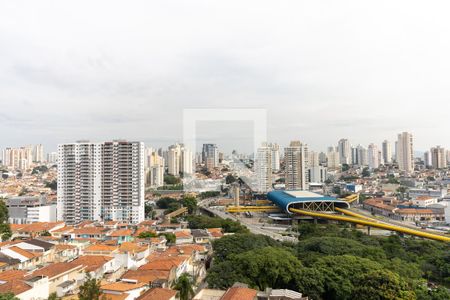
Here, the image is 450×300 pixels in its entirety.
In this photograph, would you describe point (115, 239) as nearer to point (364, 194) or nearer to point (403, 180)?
point (364, 194)

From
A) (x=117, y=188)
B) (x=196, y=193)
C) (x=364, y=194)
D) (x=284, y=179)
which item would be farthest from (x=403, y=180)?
(x=117, y=188)

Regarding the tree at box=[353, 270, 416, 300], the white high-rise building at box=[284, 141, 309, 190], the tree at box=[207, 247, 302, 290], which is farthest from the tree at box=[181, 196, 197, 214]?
the tree at box=[353, 270, 416, 300]

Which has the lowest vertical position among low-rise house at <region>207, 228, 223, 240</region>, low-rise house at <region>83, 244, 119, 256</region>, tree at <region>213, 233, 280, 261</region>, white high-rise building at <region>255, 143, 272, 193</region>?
low-rise house at <region>207, 228, 223, 240</region>

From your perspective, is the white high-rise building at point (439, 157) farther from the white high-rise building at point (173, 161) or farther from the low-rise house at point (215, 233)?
the low-rise house at point (215, 233)

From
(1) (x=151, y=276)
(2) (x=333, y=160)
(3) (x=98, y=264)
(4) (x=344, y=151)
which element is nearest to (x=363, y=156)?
(4) (x=344, y=151)

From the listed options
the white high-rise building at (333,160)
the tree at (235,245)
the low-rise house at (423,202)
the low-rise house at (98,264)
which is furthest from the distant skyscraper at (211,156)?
the white high-rise building at (333,160)

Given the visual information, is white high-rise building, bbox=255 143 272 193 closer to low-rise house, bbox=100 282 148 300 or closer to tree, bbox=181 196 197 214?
tree, bbox=181 196 197 214
